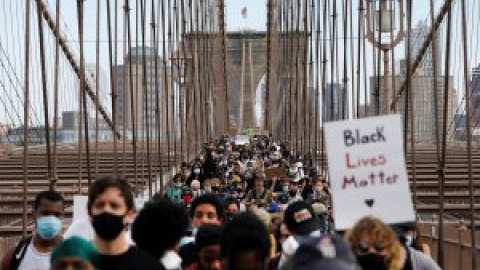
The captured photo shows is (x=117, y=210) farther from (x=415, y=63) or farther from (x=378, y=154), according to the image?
(x=415, y=63)

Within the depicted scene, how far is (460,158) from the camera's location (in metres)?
22.1

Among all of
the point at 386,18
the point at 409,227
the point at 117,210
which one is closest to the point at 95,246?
the point at 117,210

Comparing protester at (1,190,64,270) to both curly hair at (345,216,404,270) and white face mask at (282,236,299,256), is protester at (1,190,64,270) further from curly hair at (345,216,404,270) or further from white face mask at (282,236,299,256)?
curly hair at (345,216,404,270)

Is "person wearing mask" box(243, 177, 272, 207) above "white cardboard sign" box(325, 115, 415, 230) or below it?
below

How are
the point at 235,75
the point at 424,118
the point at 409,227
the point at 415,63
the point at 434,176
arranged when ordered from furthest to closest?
1. the point at 235,75
2. the point at 424,118
3. the point at 415,63
4. the point at 434,176
5. the point at 409,227

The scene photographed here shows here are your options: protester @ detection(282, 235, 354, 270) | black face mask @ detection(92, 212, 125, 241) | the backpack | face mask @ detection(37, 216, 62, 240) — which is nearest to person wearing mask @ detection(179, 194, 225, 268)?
face mask @ detection(37, 216, 62, 240)

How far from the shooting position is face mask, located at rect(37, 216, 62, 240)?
3.72 meters

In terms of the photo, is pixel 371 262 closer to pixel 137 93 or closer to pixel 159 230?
pixel 159 230

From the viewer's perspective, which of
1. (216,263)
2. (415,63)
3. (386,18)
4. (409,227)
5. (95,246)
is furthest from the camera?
(415,63)

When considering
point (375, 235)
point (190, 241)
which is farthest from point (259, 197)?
point (375, 235)

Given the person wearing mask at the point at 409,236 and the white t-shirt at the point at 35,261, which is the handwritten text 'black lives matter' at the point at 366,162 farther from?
the white t-shirt at the point at 35,261

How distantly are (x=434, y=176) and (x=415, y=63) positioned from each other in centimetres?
776

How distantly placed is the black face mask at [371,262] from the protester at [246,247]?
1.29 ft

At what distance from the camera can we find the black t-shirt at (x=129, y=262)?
113 inches
